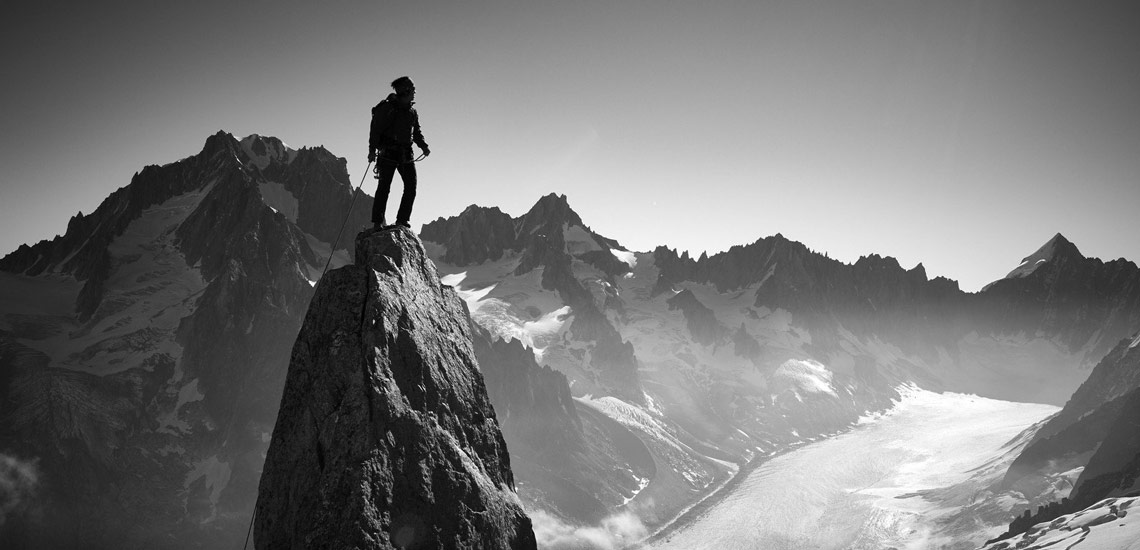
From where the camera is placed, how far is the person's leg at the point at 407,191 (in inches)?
617

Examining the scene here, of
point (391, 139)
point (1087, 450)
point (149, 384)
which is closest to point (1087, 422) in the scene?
point (1087, 450)

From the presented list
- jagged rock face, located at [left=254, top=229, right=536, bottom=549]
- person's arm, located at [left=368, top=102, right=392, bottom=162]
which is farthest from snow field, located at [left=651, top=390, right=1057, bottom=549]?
person's arm, located at [left=368, top=102, right=392, bottom=162]

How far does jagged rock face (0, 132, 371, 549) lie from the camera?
13175 centimetres

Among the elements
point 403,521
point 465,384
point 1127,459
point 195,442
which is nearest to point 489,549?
point 403,521

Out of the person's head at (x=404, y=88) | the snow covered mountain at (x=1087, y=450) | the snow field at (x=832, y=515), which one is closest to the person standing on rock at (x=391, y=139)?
the person's head at (x=404, y=88)

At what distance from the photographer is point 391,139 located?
15.3 m

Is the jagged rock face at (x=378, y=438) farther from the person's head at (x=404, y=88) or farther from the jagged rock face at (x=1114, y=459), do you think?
the jagged rock face at (x=1114, y=459)

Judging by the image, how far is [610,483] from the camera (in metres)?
193

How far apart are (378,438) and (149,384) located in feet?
591

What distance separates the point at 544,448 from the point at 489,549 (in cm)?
18763

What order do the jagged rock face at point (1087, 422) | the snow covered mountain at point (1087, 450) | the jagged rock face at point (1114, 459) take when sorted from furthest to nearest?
the jagged rock face at point (1087, 422) < the snow covered mountain at point (1087, 450) < the jagged rock face at point (1114, 459)

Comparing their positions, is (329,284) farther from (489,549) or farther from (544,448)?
(544,448)

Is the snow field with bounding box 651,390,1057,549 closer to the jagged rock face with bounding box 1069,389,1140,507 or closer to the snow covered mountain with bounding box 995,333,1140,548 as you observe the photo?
the snow covered mountain with bounding box 995,333,1140,548

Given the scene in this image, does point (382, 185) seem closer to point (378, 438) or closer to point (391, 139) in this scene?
point (391, 139)
